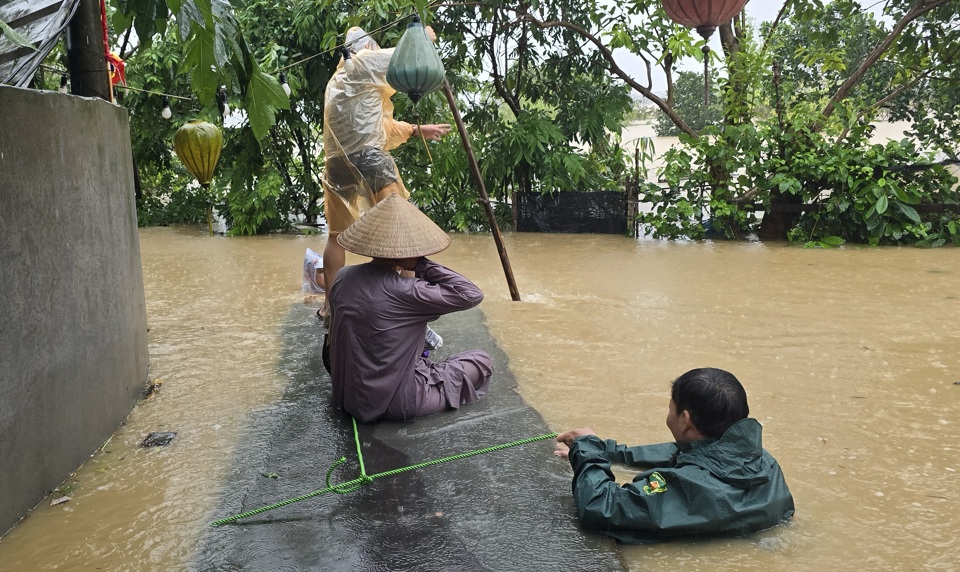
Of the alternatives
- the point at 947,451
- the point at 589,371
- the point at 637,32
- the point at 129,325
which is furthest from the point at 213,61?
the point at 637,32

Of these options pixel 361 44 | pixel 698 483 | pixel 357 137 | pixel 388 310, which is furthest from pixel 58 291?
pixel 361 44

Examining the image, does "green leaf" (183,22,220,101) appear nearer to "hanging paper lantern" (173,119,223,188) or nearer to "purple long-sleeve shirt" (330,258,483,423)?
"purple long-sleeve shirt" (330,258,483,423)

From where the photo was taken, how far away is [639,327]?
575 centimetres

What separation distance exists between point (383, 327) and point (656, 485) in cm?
140

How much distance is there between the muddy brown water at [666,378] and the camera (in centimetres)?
278

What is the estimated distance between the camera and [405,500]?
2916 mm

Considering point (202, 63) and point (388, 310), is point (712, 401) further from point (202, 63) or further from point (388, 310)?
point (202, 63)

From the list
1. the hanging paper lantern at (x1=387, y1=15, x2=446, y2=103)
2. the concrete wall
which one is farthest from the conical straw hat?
the hanging paper lantern at (x1=387, y1=15, x2=446, y2=103)

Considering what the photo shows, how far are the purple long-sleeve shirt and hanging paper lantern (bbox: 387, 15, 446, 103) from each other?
1713 mm

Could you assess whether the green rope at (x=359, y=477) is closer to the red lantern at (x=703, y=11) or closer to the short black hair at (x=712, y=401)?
the short black hair at (x=712, y=401)

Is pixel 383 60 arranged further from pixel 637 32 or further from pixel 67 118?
pixel 637 32

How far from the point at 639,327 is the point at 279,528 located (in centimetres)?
353

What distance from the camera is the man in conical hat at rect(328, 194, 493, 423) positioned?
11.7 ft

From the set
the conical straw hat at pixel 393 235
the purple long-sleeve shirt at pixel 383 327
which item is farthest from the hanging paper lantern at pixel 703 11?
the purple long-sleeve shirt at pixel 383 327
